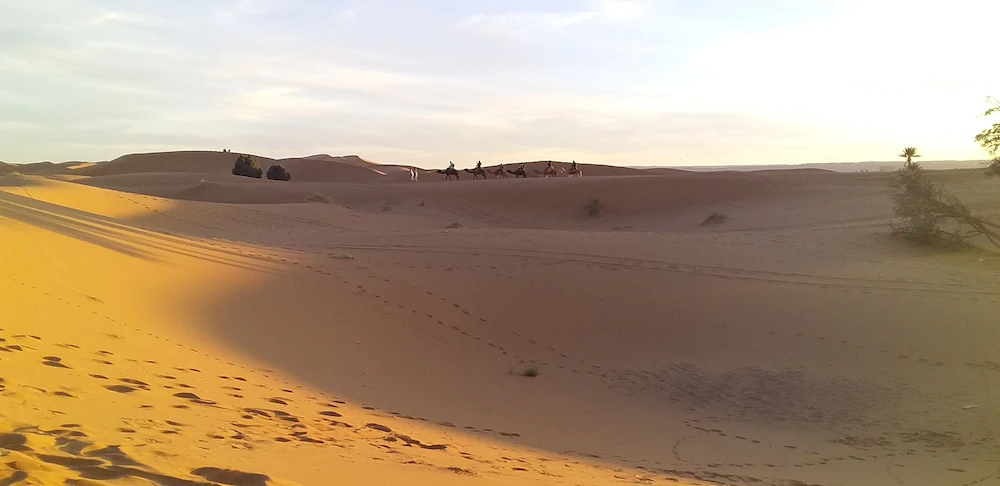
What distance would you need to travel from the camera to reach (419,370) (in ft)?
31.6

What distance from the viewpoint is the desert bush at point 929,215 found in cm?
1778

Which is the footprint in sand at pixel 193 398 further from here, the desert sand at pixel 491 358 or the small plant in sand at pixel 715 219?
the small plant in sand at pixel 715 219

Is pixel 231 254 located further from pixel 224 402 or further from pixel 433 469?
pixel 433 469

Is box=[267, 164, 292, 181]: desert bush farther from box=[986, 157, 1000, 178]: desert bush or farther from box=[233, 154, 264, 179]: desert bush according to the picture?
box=[986, 157, 1000, 178]: desert bush

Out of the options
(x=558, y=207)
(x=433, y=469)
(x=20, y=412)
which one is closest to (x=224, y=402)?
(x=20, y=412)

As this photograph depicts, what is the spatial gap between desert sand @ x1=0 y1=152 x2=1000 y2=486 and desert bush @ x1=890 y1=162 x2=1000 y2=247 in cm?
64

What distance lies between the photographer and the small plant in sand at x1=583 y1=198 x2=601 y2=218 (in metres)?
34.4

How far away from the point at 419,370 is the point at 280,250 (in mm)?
6687

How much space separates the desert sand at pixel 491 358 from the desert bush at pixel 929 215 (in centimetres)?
64

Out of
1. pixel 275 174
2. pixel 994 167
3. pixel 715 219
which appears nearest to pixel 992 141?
pixel 994 167

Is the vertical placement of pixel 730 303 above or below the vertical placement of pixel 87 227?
below

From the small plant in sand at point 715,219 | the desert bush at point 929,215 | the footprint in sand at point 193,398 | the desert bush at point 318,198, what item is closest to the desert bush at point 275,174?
the desert bush at point 318,198

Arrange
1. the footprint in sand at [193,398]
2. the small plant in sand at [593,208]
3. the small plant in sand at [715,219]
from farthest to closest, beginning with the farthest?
the small plant in sand at [593,208] → the small plant in sand at [715,219] → the footprint in sand at [193,398]

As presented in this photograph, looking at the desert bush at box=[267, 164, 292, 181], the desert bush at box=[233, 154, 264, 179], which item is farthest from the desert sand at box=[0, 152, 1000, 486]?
the desert bush at box=[233, 154, 264, 179]
